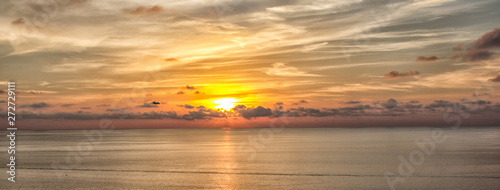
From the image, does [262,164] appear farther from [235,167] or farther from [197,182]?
[197,182]

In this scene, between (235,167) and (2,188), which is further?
(235,167)

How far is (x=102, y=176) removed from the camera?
44.3m

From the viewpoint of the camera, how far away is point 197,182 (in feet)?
127

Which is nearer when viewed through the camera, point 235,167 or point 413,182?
point 413,182

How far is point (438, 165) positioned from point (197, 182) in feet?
96.2

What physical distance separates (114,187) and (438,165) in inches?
1420

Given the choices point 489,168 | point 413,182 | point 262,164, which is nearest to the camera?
point 413,182

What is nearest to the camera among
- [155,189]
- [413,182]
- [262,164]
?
[155,189]

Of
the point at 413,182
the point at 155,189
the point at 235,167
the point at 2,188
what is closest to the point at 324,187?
the point at 413,182

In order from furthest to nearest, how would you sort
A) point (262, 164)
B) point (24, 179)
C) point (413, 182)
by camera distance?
point (262, 164) → point (24, 179) → point (413, 182)

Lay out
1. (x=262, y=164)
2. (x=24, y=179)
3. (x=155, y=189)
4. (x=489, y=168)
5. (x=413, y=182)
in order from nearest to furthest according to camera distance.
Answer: (x=155, y=189)
(x=413, y=182)
(x=24, y=179)
(x=489, y=168)
(x=262, y=164)

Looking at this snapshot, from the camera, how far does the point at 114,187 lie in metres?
36.8

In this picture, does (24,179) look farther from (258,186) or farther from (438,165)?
(438,165)

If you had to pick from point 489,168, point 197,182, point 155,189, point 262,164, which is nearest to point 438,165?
point 489,168
